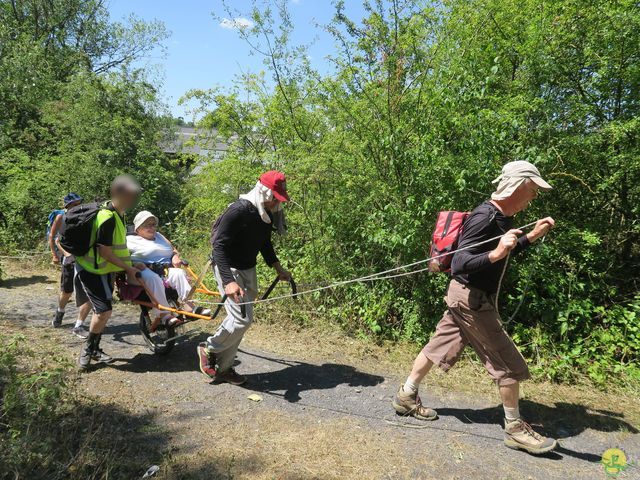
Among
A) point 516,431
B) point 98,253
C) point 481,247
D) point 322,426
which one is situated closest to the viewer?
point 481,247

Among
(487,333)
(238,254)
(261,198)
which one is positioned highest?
(261,198)

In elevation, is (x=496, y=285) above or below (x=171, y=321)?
above

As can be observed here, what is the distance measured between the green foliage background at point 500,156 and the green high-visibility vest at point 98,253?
2626 mm

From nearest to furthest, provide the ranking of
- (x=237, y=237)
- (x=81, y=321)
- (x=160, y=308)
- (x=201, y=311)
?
(x=237, y=237), (x=160, y=308), (x=201, y=311), (x=81, y=321)

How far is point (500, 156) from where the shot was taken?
16.2 ft

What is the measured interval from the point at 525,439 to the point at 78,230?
4.36 metres

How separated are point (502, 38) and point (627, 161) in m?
2.06

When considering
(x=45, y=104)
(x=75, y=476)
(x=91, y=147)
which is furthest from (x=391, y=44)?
(x=45, y=104)

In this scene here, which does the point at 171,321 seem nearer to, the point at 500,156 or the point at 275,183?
the point at 275,183

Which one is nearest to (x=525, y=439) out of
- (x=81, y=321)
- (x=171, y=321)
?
(x=171, y=321)

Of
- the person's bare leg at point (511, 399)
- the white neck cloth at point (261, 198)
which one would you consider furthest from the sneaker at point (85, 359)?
the person's bare leg at point (511, 399)

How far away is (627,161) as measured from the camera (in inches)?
187

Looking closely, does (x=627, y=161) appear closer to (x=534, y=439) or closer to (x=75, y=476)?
(x=534, y=439)

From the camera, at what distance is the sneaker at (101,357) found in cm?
467
